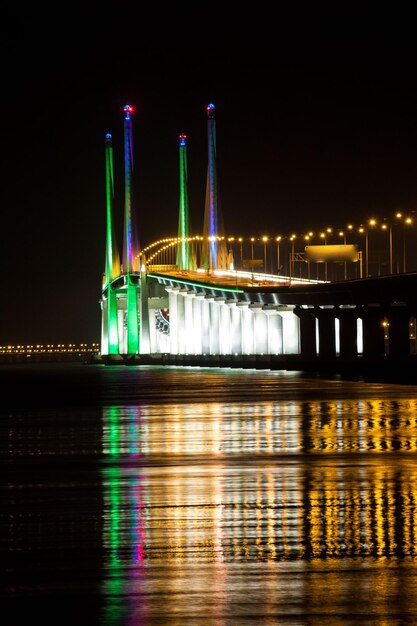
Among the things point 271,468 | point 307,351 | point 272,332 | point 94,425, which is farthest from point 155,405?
point 272,332

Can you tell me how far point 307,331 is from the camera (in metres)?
105

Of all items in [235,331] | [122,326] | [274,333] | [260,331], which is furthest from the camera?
[122,326]

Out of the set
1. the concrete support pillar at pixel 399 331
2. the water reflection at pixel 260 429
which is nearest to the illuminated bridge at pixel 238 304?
the concrete support pillar at pixel 399 331

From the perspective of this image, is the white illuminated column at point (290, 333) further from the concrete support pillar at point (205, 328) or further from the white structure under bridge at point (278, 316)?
the concrete support pillar at point (205, 328)

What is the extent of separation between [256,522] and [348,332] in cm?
8702

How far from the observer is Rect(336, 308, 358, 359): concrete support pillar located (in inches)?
3754

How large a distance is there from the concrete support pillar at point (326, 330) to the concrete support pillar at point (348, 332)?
1053mm

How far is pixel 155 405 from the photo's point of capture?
36281 mm

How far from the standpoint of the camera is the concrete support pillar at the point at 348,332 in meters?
95.4

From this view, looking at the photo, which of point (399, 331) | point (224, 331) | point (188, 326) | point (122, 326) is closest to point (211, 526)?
point (399, 331)

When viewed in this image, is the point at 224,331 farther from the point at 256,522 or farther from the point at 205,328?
the point at 256,522

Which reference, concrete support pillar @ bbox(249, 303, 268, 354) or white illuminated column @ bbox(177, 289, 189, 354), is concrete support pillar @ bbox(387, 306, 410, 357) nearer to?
concrete support pillar @ bbox(249, 303, 268, 354)

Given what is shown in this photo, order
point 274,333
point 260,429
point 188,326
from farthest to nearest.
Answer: point 188,326 < point 274,333 < point 260,429

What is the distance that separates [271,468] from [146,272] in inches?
4827
